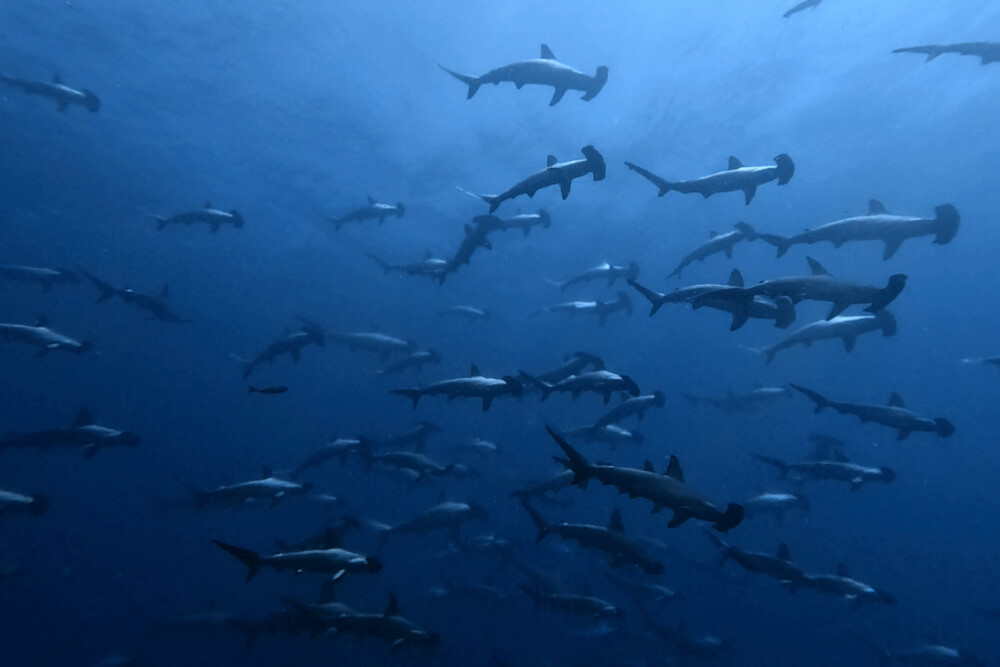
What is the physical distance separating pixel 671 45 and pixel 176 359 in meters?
39.4

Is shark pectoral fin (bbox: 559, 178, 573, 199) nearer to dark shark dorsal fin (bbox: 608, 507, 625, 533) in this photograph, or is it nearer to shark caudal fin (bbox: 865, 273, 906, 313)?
shark caudal fin (bbox: 865, 273, 906, 313)

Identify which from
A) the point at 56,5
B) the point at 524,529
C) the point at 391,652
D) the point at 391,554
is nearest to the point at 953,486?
the point at 524,529

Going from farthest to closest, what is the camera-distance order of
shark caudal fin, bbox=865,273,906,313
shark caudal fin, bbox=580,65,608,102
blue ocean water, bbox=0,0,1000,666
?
blue ocean water, bbox=0,0,1000,666
shark caudal fin, bbox=580,65,608,102
shark caudal fin, bbox=865,273,906,313

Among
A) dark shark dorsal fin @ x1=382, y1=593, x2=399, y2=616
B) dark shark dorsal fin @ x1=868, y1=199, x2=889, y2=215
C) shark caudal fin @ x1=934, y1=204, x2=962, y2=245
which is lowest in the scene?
dark shark dorsal fin @ x1=382, y1=593, x2=399, y2=616

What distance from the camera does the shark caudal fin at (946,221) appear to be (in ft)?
25.0

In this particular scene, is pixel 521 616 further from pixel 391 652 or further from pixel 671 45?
pixel 671 45

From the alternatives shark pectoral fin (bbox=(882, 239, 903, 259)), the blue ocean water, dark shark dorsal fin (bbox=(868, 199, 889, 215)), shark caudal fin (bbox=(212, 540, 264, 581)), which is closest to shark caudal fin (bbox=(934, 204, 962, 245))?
shark pectoral fin (bbox=(882, 239, 903, 259))

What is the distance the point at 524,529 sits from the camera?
1174 inches

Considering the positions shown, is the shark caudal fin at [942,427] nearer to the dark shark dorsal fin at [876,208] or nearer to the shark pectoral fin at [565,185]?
the dark shark dorsal fin at [876,208]

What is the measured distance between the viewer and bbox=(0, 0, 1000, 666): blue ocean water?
811 inches

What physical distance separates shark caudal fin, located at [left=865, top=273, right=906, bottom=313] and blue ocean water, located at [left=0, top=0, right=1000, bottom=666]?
10056 mm

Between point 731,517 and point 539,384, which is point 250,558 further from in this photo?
point 731,517

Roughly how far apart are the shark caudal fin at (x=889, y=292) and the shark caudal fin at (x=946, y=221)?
8.66 ft

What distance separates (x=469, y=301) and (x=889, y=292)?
122ft
